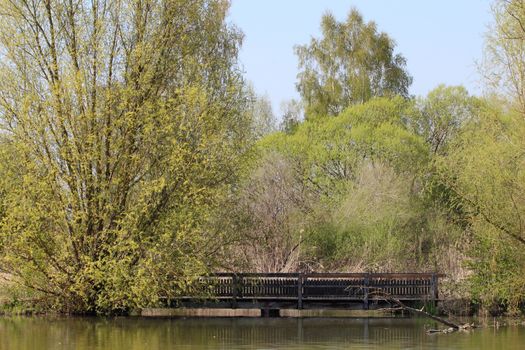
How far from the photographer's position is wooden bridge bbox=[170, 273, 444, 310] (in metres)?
32.3

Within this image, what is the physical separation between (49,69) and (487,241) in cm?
1412

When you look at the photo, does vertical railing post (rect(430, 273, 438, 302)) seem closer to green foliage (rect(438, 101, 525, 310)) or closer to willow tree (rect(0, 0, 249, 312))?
green foliage (rect(438, 101, 525, 310))

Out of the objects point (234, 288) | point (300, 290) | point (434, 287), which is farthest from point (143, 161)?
point (434, 287)

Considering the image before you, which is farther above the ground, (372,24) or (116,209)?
(372,24)

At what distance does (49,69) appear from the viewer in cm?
3066

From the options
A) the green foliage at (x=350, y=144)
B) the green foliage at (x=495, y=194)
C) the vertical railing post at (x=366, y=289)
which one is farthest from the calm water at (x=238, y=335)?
the green foliage at (x=350, y=144)

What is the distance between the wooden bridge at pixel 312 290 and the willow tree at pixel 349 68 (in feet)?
77.8

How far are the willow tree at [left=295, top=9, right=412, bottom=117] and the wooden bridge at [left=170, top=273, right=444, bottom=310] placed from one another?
23.7 metres

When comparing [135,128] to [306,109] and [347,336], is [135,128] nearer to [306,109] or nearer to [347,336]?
[347,336]

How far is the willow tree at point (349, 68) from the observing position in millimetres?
55344

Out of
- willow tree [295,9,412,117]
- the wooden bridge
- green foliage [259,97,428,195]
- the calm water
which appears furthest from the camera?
willow tree [295,9,412,117]

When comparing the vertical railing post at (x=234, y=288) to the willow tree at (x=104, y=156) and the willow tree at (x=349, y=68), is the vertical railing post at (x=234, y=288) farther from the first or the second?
the willow tree at (x=349, y=68)

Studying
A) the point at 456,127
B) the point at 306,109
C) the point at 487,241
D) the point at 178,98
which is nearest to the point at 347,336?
the point at 487,241

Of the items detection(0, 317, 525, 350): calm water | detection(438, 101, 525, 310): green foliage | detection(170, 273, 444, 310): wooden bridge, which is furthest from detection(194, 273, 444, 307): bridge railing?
detection(438, 101, 525, 310): green foliage
